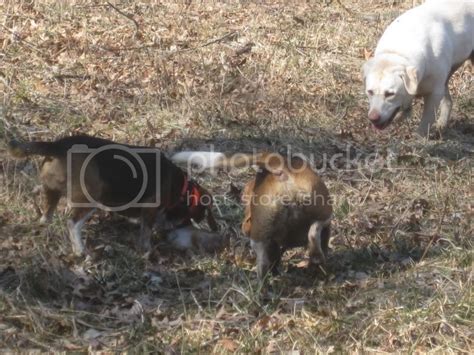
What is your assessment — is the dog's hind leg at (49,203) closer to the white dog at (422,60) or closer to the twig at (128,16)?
the white dog at (422,60)

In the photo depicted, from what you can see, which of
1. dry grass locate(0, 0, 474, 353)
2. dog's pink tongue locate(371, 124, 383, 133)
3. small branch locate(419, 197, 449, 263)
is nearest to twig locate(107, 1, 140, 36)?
dry grass locate(0, 0, 474, 353)

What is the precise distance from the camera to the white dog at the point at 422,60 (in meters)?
8.17

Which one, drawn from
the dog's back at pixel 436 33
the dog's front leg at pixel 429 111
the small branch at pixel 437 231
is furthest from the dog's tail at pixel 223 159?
the dog's front leg at pixel 429 111

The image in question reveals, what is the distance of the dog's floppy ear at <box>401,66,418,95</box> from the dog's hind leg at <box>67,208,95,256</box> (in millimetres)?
3680

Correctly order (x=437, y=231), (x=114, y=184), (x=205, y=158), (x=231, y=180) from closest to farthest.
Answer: (x=205, y=158), (x=114, y=184), (x=437, y=231), (x=231, y=180)

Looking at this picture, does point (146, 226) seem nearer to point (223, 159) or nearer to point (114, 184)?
point (114, 184)

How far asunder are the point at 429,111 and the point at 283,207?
3.91 metres

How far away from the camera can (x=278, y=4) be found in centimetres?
1203

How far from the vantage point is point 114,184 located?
6.09 meters

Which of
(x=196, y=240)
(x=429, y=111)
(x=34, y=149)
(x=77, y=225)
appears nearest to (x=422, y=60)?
(x=429, y=111)

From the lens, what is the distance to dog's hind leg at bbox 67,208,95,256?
5926mm

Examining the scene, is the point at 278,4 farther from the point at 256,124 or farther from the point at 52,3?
the point at 256,124

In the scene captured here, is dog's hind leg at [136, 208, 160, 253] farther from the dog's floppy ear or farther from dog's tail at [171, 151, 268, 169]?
the dog's floppy ear

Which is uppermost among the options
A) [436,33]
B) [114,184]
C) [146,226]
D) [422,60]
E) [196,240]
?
[436,33]
